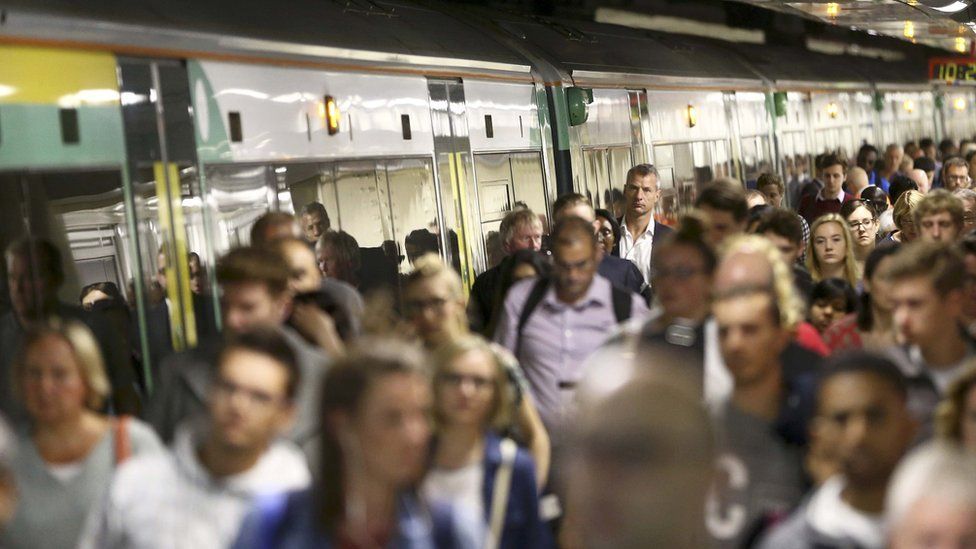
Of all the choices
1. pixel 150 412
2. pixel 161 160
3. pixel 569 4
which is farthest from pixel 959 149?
pixel 150 412

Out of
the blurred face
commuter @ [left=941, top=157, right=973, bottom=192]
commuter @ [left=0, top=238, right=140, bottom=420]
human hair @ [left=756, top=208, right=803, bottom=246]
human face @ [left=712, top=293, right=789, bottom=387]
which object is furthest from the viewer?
commuter @ [left=941, top=157, right=973, bottom=192]

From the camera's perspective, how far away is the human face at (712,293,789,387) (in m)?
3.79

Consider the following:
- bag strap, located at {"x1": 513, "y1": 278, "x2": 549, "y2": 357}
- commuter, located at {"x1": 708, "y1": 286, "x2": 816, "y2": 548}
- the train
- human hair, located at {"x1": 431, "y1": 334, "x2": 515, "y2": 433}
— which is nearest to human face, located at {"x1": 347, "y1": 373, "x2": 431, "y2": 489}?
commuter, located at {"x1": 708, "y1": 286, "x2": 816, "y2": 548}

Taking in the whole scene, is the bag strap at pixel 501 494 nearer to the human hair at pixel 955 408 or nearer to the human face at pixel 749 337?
the human face at pixel 749 337

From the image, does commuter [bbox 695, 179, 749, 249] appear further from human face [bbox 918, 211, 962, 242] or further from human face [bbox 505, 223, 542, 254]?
human face [bbox 505, 223, 542, 254]

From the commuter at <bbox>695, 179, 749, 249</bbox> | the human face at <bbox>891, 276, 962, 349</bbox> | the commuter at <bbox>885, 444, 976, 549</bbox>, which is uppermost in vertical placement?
the commuter at <bbox>695, 179, 749, 249</bbox>

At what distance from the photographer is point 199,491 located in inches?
135

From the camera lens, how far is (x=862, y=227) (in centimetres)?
909

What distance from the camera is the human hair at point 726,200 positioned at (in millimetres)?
5613

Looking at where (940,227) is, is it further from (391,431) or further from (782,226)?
(391,431)

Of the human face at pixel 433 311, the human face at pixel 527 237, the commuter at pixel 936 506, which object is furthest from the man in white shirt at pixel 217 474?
the human face at pixel 527 237

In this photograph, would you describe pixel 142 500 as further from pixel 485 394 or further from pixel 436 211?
pixel 436 211

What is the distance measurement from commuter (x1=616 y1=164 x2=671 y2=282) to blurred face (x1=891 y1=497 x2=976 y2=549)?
6.34m

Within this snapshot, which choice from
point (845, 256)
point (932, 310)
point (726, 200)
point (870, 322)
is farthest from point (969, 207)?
point (932, 310)
